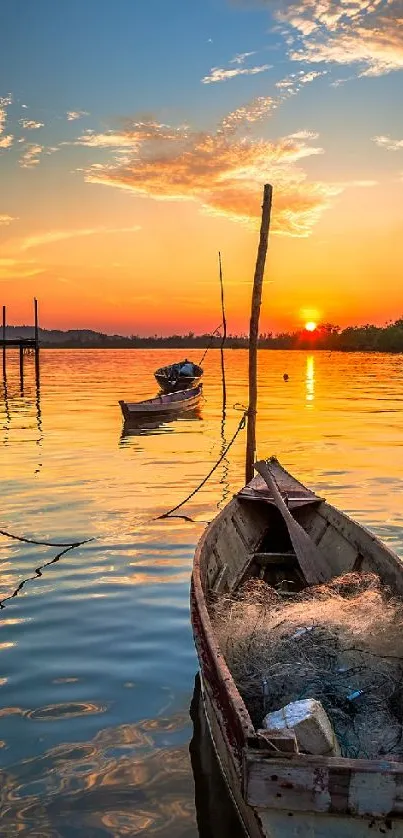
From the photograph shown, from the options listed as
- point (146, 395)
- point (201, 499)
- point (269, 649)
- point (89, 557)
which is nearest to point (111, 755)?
point (269, 649)

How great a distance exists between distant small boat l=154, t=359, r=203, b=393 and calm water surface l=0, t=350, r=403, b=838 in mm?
16828

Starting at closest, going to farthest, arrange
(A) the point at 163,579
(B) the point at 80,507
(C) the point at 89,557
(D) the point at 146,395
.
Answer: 1. (A) the point at 163,579
2. (C) the point at 89,557
3. (B) the point at 80,507
4. (D) the point at 146,395

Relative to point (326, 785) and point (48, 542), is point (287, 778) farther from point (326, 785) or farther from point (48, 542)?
point (48, 542)

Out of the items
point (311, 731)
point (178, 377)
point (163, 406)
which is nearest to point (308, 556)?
point (311, 731)

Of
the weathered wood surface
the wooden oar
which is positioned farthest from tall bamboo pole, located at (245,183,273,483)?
the weathered wood surface

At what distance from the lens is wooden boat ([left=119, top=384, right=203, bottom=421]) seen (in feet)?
99.0

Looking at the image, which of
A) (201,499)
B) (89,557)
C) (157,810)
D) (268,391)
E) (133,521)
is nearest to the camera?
(157,810)

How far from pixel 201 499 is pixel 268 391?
40.7 m

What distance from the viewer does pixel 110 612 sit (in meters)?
9.13

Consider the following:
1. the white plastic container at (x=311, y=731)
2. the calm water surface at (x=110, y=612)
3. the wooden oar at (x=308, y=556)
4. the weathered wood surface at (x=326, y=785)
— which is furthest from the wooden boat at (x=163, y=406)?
the weathered wood surface at (x=326, y=785)

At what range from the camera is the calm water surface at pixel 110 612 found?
5430 millimetres

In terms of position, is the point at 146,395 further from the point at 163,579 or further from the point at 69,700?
the point at 69,700

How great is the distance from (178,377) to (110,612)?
35226mm

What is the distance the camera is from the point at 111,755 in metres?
5.91
